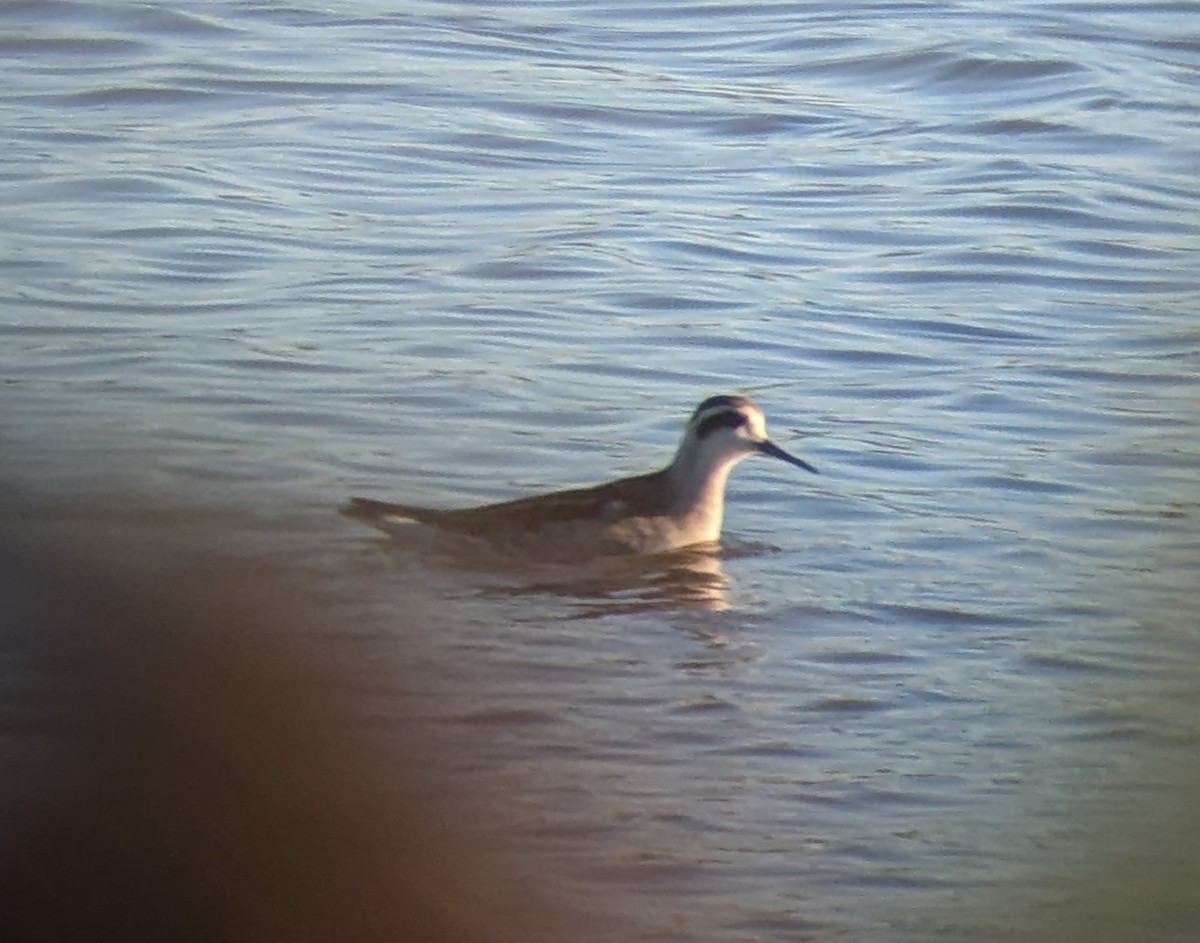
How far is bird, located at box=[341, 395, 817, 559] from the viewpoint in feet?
19.9

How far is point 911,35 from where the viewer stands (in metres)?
13.6

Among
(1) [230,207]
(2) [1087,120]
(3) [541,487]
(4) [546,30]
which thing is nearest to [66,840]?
(3) [541,487]

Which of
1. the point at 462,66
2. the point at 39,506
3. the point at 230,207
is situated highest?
the point at 462,66

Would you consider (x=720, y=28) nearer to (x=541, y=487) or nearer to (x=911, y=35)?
(x=911, y=35)

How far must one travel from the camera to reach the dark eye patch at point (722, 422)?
6625mm

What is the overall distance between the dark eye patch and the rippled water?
0.34 meters

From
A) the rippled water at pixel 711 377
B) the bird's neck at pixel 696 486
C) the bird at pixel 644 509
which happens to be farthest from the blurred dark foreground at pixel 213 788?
the bird's neck at pixel 696 486

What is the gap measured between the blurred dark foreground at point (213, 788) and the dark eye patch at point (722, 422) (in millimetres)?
5112

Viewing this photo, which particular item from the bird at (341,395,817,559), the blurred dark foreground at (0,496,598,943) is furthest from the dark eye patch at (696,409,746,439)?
the blurred dark foreground at (0,496,598,943)

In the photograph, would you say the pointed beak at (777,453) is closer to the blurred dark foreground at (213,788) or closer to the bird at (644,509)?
the bird at (644,509)

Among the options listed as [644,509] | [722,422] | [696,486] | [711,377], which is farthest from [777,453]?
[711,377]

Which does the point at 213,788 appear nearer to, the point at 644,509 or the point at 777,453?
the point at 644,509

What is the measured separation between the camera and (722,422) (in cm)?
664

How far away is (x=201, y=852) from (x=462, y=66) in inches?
456
